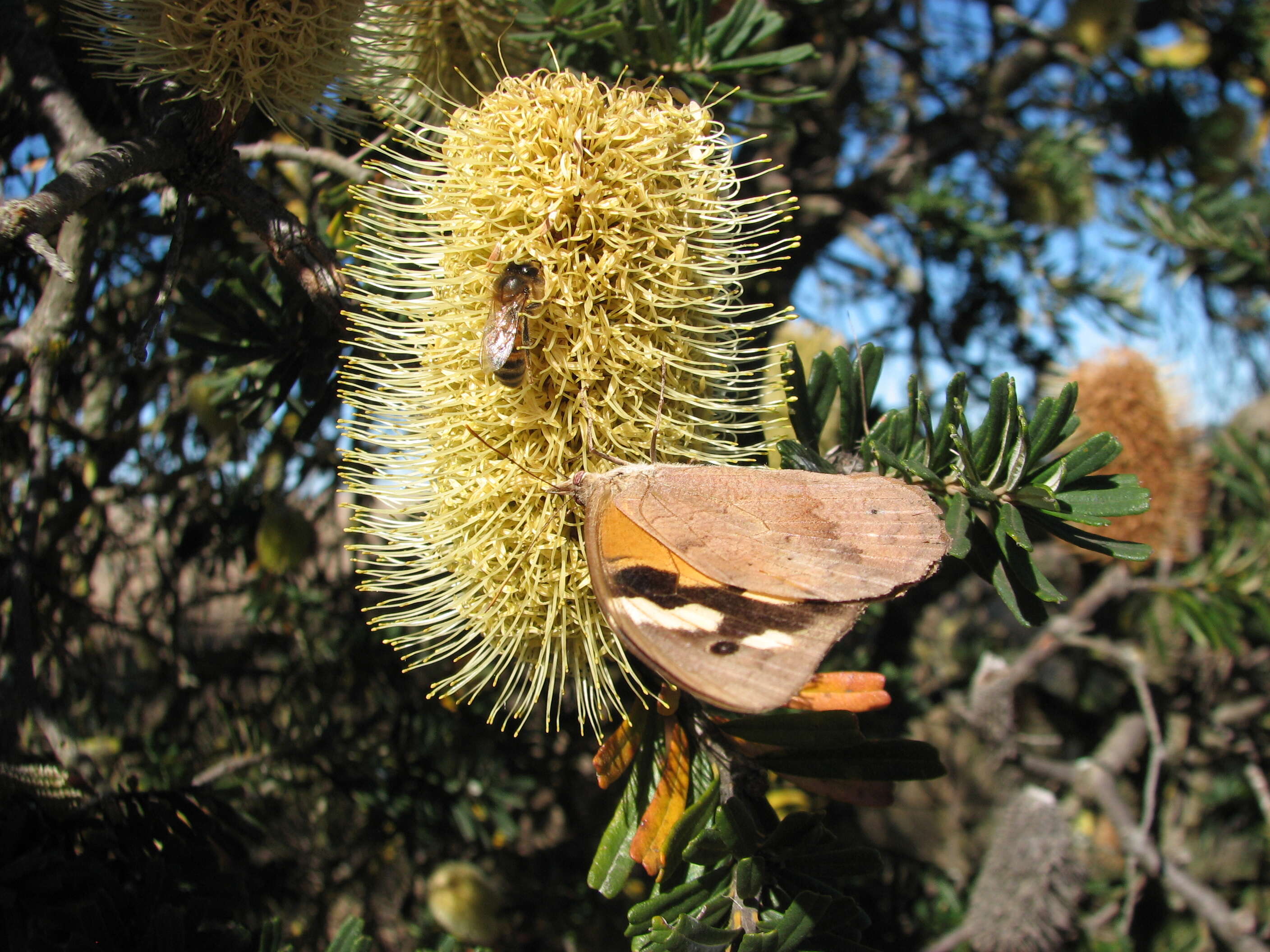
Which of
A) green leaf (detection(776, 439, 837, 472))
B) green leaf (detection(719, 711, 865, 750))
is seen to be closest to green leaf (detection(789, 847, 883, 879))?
green leaf (detection(719, 711, 865, 750))

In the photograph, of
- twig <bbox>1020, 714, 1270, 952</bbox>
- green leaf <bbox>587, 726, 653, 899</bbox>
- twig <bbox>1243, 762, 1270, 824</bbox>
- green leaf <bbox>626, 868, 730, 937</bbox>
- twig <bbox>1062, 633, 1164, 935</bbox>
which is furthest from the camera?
twig <bbox>1243, 762, 1270, 824</bbox>

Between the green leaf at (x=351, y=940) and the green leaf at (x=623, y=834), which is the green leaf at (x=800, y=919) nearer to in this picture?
the green leaf at (x=623, y=834)

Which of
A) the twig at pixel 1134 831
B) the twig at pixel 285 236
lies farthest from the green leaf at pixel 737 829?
the twig at pixel 1134 831

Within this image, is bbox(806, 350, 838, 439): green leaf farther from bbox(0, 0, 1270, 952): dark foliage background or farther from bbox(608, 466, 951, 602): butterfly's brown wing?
bbox(0, 0, 1270, 952): dark foliage background

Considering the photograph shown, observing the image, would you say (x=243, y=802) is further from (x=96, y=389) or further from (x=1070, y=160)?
(x=1070, y=160)

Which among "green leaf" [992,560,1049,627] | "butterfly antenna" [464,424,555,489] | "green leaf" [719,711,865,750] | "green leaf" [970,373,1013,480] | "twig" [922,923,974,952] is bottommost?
"twig" [922,923,974,952]

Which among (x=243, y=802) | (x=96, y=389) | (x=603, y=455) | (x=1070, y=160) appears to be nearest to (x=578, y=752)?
(x=243, y=802)

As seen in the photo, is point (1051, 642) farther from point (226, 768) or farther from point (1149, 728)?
point (226, 768)
